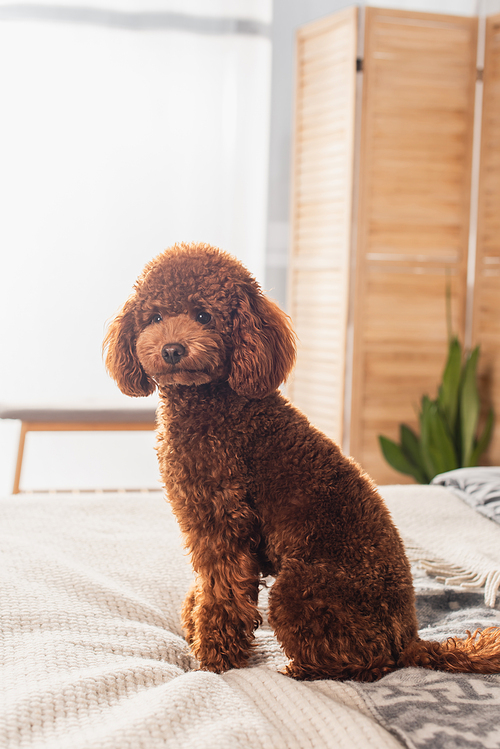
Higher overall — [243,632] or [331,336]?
[331,336]

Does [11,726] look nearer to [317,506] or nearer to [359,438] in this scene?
[317,506]

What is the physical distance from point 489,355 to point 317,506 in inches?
96.2

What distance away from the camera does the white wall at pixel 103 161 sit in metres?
3.49

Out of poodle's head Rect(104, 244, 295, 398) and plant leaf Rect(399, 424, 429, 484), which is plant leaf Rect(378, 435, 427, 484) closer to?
plant leaf Rect(399, 424, 429, 484)

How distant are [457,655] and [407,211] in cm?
252

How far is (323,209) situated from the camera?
326 cm

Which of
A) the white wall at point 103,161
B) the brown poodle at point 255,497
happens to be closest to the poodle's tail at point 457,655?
the brown poodle at point 255,497

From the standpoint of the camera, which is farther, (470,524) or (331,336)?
(331,336)

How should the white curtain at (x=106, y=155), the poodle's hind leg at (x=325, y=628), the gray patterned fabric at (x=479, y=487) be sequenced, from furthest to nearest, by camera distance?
1. the white curtain at (x=106, y=155)
2. the gray patterned fabric at (x=479, y=487)
3. the poodle's hind leg at (x=325, y=628)

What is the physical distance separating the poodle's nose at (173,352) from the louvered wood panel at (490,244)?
2.50 meters

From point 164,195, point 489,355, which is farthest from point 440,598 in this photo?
point 164,195

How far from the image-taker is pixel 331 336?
10.5 ft

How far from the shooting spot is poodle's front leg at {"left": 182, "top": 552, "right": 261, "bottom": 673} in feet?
3.10

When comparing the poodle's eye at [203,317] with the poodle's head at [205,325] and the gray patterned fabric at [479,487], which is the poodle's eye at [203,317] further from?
the gray patterned fabric at [479,487]
